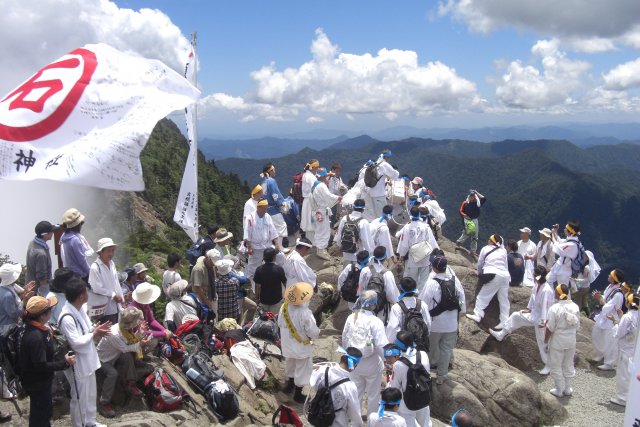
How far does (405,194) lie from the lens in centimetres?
1703

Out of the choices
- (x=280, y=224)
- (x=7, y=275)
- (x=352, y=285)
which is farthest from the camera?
(x=280, y=224)

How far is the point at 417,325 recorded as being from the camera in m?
8.55

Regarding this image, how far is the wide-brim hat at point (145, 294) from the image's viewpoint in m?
8.27

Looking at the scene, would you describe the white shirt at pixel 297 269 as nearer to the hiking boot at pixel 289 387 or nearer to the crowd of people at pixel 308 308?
the crowd of people at pixel 308 308

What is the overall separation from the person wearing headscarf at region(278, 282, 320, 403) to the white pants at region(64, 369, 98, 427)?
10.9ft

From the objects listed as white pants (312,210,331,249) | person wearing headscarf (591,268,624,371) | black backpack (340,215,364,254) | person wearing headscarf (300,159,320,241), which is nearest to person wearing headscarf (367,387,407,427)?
black backpack (340,215,364,254)

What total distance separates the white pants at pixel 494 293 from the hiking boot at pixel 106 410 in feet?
28.9

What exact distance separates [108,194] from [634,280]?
434 ft

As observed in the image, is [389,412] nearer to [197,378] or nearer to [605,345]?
[197,378]

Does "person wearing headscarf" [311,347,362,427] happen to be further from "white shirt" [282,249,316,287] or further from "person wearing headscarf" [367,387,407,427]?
"white shirt" [282,249,316,287]

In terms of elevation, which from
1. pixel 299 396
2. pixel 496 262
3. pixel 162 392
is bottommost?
pixel 299 396

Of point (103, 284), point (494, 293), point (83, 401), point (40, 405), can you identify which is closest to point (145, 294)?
point (103, 284)

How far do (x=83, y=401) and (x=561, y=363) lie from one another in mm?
9713

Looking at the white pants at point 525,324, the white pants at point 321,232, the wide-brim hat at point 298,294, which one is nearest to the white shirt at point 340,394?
the wide-brim hat at point 298,294
